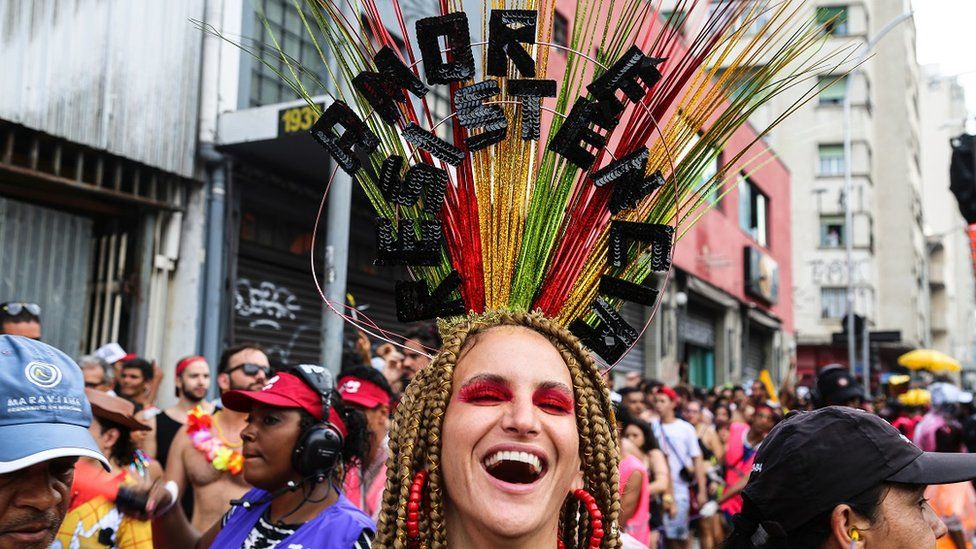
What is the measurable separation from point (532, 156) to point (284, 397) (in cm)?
170

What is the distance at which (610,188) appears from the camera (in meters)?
2.41

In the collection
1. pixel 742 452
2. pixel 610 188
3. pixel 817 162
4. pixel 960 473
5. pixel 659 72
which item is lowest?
pixel 742 452

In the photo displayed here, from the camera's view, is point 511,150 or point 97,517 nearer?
point 511,150

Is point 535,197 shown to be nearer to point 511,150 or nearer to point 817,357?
point 511,150

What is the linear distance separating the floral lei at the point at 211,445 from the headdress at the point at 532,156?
284 centimetres

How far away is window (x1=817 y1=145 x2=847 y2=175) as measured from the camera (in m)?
39.0

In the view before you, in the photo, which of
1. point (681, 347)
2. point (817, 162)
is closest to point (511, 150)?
point (681, 347)

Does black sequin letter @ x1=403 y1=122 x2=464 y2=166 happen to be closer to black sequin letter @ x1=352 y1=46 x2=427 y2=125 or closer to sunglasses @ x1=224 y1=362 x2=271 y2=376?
black sequin letter @ x1=352 y1=46 x2=427 y2=125

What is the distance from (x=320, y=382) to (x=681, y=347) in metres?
17.3

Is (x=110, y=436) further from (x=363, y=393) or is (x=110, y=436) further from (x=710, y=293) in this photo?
(x=710, y=293)

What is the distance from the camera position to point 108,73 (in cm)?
824

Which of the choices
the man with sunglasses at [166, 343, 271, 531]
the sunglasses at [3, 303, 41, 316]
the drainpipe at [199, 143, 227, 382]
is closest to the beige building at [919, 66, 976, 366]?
the drainpipe at [199, 143, 227, 382]

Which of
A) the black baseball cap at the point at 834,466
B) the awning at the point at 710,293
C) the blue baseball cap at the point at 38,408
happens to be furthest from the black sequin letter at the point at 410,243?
the awning at the point at 710,293

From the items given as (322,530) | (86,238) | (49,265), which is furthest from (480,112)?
(86,238)
